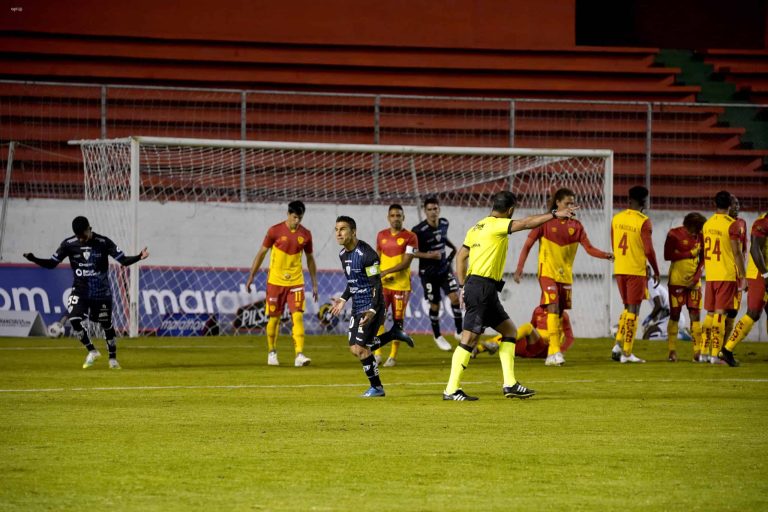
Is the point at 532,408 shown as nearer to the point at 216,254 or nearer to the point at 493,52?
the point at 216,254

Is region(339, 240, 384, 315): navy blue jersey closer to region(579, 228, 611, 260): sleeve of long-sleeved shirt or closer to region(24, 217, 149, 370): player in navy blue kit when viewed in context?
region(24, 217, 149, 370): player in navy blue kit

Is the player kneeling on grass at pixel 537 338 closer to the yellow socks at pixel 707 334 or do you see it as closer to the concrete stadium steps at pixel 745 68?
the yellow socks at pixel 707 334

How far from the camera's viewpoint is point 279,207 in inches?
862

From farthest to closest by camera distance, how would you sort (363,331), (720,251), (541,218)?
(720,251), (363,331), (541,218)

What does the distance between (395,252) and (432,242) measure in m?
1.47

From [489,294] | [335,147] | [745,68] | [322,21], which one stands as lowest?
[489,294]

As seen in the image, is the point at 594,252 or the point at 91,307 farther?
the point at 594,252

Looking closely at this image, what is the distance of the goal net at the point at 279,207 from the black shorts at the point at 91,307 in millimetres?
5236

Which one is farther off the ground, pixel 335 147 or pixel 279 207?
pixel 335 147

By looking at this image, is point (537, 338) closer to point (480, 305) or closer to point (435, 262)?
point (435, 262)

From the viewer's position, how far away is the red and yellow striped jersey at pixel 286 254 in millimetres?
15625

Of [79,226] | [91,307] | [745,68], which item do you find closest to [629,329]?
[91,307]

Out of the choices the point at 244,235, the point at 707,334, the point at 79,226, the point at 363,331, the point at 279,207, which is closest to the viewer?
the point at 363,331

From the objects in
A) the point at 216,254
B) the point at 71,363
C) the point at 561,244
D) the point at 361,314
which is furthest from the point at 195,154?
the point at 361,314
